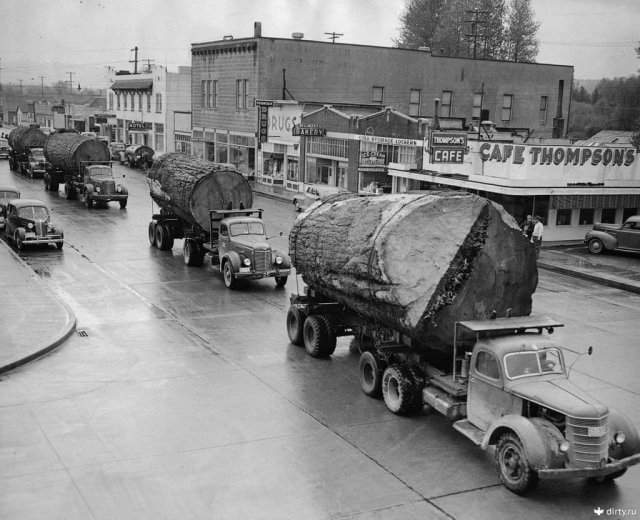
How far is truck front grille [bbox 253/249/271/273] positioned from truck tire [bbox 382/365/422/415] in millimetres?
9912

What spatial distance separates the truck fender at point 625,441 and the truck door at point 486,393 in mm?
1378

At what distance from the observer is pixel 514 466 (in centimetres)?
1052

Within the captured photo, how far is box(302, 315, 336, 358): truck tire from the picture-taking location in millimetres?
16344

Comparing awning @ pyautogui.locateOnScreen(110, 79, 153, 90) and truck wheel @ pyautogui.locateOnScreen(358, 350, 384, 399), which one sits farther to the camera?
awning @ pyautogui.locateOnScreen(110, 79, 153, 90)

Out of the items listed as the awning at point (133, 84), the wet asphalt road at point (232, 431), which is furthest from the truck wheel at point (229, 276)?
the awning at point (133, 84)

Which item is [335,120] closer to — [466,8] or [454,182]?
[454,182]

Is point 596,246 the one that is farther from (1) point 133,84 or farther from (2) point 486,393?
(1) point 133,84

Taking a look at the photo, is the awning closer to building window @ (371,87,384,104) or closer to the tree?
building window @ (371,87,384,104)

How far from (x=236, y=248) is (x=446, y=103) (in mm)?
42752

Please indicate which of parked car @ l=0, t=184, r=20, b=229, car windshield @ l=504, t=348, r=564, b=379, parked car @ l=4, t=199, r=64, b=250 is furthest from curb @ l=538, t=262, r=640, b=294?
parked car @ l=0, t=184, r=20, b=229

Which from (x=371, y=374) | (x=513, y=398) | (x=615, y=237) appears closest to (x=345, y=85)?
(x=615, y=237)

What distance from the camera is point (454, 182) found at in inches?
1324

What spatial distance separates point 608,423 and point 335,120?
3593 centimetres

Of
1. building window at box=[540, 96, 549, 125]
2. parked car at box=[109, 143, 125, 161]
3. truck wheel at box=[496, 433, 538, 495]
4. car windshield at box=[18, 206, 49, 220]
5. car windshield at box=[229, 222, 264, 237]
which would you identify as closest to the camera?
truck wheel at box=[496, 433, 538, 495]
